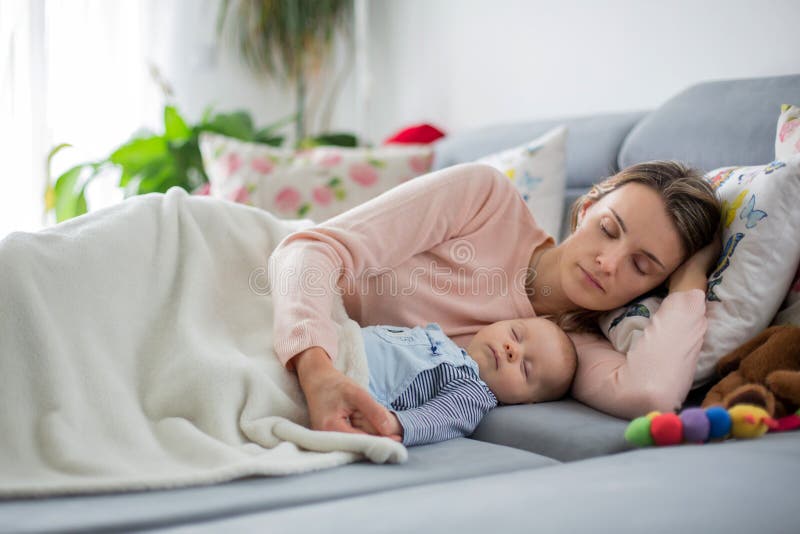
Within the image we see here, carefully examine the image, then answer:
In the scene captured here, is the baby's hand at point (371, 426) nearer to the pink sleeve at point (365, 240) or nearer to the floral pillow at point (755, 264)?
the pink sleeve at point (365, 240)

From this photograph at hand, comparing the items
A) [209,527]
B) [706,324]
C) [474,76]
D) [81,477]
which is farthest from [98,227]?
[474,76]

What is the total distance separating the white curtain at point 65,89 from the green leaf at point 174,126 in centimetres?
36

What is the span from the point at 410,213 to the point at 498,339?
11.0 inches

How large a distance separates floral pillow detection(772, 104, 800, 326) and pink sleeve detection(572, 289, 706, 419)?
15 cm

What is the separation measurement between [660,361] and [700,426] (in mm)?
244

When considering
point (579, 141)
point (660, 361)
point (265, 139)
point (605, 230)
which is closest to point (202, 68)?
point (265, 139)

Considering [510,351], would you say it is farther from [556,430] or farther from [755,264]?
[755,264]

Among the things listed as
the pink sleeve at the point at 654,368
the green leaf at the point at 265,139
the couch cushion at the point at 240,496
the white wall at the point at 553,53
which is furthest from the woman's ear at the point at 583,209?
the green leaf at the point at 265,139

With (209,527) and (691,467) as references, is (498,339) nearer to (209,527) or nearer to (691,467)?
(691,467)

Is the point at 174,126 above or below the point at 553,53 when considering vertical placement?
Result: below

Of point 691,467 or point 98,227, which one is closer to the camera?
point 691,467

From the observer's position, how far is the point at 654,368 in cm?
133

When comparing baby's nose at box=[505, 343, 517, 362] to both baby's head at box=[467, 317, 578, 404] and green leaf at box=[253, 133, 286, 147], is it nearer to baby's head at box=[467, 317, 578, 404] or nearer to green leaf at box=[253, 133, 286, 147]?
baby's head at box=[467, 317, 578, 404]

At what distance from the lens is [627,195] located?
1462 millimetres
